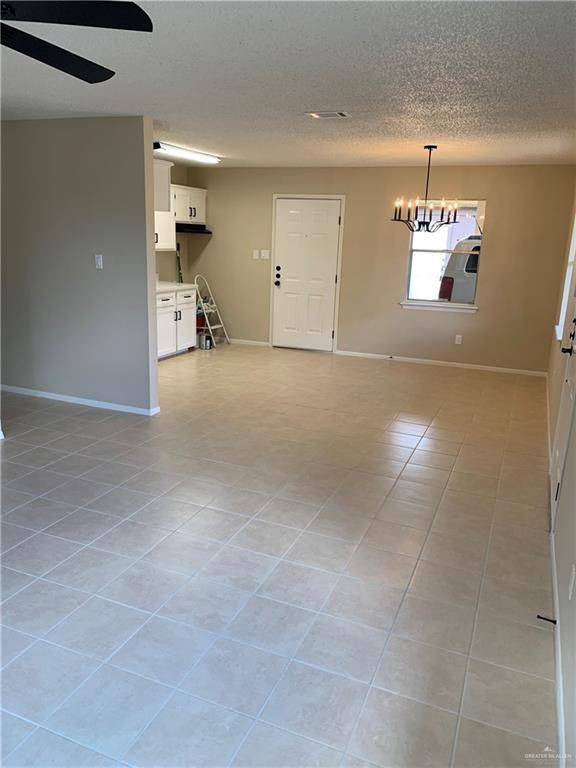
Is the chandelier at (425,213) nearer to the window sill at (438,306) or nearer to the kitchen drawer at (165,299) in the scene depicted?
the window sill at (438,306)

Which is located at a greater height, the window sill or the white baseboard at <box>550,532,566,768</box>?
the window sill

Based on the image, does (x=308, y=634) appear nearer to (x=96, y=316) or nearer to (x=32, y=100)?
(x=96, y=316)

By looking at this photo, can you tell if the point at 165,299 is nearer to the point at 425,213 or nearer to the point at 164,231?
the point at 164,231

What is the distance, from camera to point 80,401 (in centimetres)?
509

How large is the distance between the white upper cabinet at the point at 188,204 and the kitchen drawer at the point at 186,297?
39.0 inches

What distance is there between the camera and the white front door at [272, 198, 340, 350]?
7398 millimetres

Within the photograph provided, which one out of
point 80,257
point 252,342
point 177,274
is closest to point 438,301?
point 252,342

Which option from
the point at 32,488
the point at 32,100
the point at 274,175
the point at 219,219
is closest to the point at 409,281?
the point at 274,175

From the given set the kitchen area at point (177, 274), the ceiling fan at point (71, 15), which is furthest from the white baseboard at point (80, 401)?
the ceiling fan at point (71, 15)

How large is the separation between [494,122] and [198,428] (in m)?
3.21

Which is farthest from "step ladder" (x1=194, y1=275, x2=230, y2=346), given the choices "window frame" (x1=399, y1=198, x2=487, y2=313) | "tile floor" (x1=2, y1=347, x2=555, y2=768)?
"tile floor" (x1=2, y1=347, x2=555, y2=768)

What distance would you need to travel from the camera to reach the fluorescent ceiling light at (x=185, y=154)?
5.89 meters

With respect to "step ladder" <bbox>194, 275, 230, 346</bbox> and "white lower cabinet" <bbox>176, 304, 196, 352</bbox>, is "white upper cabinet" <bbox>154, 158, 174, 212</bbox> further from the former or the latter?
"step ladder" <bbox>194, 275, 230, 346</bbox>

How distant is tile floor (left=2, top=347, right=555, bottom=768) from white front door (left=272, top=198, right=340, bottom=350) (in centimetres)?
333
